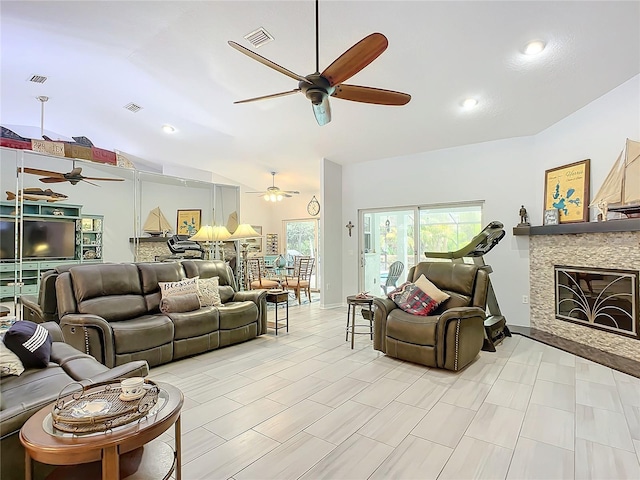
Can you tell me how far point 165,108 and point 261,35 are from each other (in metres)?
2.78

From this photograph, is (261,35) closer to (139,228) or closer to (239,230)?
(239,230)

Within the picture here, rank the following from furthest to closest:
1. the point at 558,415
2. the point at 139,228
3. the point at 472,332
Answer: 1. the point at 139,228
2. the point at 472,332
3. the point at 558,415

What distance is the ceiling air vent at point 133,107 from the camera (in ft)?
18.2

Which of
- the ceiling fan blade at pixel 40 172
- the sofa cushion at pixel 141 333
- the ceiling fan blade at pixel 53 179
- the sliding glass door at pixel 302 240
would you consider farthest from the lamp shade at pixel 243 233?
the sliding glass door at pixel 302 240

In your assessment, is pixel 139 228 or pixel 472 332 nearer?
pixel 472 332

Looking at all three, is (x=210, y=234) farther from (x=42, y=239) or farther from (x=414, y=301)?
(x=414, y=301)

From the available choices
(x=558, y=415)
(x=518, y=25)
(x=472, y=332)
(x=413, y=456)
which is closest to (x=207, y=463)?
(x=413, y=456)

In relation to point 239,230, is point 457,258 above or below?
below

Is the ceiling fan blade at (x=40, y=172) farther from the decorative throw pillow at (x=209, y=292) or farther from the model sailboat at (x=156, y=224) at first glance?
the decorative throw pillow at (x=209, y=292)

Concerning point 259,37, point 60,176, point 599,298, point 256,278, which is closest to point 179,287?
point 60,176

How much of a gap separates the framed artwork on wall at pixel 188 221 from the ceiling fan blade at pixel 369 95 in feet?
15.6

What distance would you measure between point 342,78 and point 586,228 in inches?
140

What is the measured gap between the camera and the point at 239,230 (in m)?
6.20

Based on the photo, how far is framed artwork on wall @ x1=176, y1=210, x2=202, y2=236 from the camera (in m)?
6.59
